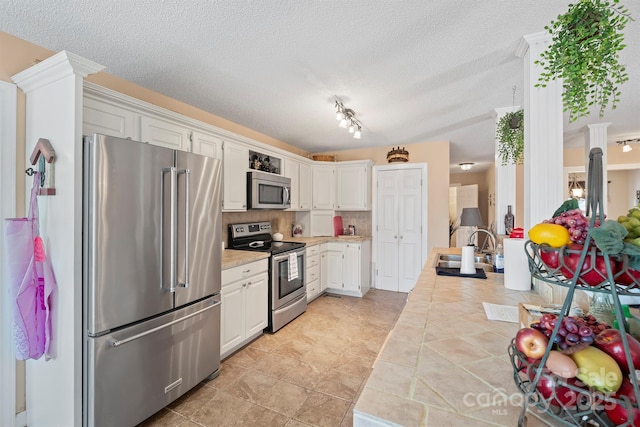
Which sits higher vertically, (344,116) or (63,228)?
(344,116)

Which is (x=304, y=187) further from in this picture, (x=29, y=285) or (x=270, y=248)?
(x=29, y=285)

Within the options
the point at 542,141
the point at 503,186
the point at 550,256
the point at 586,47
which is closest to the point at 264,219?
the point at 503,186

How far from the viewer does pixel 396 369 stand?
2.72 feet

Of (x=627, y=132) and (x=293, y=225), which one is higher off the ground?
(x=627, y=132)

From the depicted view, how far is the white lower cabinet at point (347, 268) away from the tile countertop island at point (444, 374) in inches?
111

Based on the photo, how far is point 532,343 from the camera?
1.92 feet

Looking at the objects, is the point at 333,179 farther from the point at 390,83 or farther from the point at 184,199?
the point at 184,199

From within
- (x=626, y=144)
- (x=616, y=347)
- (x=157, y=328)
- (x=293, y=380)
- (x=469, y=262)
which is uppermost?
(x=626, y=144)

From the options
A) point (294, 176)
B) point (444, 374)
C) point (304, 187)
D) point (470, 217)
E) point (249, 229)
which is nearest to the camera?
point (444, 374)

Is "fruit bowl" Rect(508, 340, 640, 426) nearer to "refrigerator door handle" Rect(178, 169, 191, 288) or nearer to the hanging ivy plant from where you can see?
"refrigerator door handle" Rect(178, 169, 191, 288)

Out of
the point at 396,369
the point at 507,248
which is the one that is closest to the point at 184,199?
the point at 396,369

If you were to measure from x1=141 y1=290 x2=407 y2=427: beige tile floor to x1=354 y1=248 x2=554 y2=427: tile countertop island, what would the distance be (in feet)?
3.66

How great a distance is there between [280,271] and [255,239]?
2.50 feet

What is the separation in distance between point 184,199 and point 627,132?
18.8 ft
